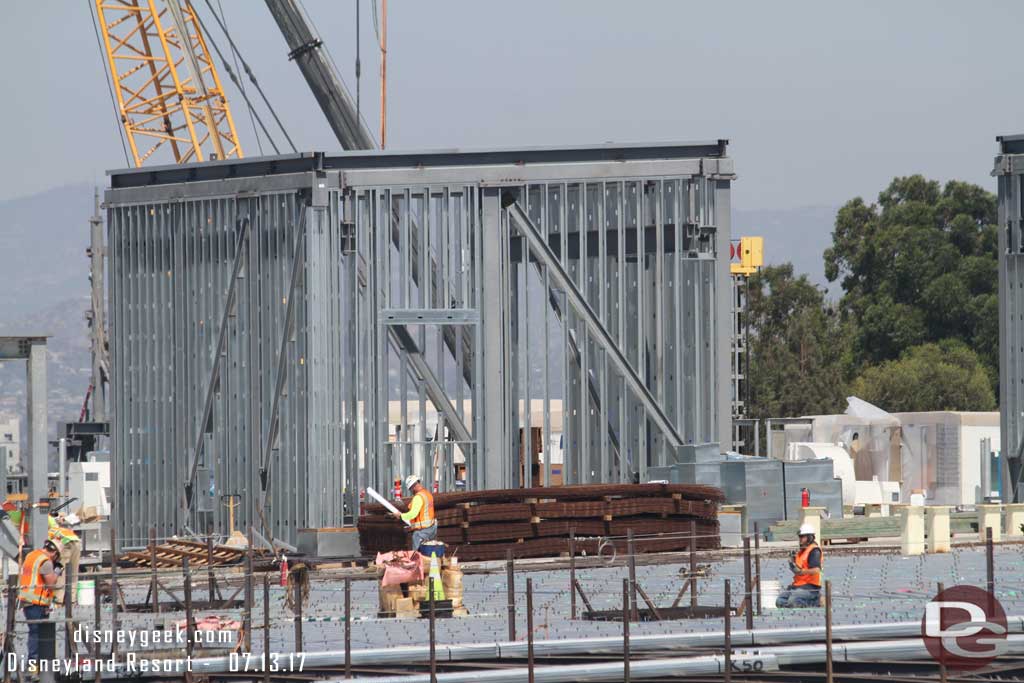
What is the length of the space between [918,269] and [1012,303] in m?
58.8

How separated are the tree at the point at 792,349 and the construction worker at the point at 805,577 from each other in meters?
68.4

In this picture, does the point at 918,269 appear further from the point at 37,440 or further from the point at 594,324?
the point at 37,440

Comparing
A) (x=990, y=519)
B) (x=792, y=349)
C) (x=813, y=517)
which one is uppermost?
(x=792, y=349)

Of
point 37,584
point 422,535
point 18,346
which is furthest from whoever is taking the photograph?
point 422,535

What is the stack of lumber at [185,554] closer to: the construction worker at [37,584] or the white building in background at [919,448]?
the construction worker at [37,584]

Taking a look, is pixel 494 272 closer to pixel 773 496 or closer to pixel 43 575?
pixel 773 496

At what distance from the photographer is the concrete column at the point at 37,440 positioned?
74.2 ft

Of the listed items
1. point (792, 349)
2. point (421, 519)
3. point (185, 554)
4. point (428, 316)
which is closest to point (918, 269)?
point (792, 349)

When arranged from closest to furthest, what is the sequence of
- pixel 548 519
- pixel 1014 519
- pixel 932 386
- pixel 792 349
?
pixel 548 519 < pixel 1014 519 < pixel 932 386 < pixel 792 349

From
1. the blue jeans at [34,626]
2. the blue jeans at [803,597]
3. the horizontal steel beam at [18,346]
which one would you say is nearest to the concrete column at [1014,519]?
the blue jeans at [803,597]

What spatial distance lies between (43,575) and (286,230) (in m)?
14.9

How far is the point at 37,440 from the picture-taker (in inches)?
888

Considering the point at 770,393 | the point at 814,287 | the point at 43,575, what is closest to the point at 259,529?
the point at 43,575

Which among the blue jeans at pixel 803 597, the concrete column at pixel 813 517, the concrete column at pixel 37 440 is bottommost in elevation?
the blue jeans at pixel 803 597
